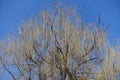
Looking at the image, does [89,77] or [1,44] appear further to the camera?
[1,44]

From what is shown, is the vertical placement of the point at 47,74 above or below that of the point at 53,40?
below

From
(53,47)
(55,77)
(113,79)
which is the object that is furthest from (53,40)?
(113,79)

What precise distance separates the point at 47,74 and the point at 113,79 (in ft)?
4.40

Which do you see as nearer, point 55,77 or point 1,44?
point 55,77

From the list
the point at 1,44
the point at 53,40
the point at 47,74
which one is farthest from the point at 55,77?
the point at 1,44

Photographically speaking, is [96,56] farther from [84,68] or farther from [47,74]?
[47,74]

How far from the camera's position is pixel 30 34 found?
1027cm

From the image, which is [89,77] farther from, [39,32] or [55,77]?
[39,32]

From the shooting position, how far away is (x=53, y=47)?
992 cm

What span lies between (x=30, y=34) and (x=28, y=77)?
99 centimetres

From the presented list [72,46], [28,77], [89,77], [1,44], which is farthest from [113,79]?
[1,44]

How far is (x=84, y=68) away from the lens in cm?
983

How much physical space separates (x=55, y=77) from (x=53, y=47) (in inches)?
25.6

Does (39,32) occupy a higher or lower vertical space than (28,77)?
higher
